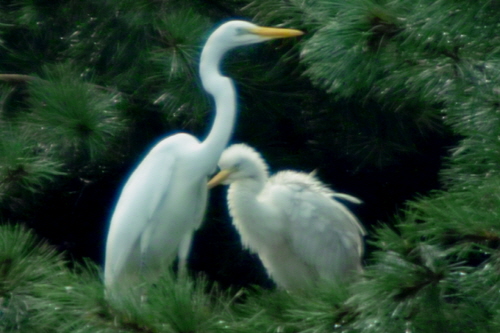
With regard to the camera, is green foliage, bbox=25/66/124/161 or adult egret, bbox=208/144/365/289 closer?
green foliage, bbox=25/66/124/161

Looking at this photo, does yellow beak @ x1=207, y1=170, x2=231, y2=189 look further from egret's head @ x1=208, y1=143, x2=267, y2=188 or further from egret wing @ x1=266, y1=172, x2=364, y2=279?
egret wing @ x1=266, y1=172, x2=364, y2=279

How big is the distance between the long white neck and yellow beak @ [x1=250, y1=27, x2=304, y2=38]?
0.30ft

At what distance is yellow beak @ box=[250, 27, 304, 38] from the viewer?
1.83 m

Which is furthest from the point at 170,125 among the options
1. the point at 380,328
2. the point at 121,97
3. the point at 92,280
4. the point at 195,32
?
the point at 380,328

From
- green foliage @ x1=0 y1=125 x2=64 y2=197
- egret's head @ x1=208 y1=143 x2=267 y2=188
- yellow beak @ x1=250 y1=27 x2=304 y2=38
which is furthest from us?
egret's head @ x1=208 y1=143 x2=267 y2=188

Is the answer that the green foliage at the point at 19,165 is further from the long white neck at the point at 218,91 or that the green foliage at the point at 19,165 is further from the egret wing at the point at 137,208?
the long white neck at the point at 218,91

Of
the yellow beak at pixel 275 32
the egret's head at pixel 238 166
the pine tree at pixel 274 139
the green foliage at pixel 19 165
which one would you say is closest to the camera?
the pine tree at pixel 274 139

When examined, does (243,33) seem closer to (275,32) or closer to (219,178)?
(275,32)

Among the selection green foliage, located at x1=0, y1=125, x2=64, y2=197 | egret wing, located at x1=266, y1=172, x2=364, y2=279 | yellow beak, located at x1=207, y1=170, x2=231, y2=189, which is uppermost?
green foliage, located at x1=0, y1=125, x2=64, y2=197

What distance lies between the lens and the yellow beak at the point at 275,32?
5.99ft

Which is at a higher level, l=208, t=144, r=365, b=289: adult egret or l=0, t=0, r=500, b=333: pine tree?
l=0, t=0, r=500, b=333: pine tree

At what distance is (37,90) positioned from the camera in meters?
1.83

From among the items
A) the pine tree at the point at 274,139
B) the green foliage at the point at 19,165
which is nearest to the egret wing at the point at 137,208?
the pine tree at the point at 274,139

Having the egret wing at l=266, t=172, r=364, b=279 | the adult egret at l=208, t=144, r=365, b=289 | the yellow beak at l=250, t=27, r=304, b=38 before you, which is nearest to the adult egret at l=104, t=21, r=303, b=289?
the yellow beak at l=250, t=27, r=304, b=38
